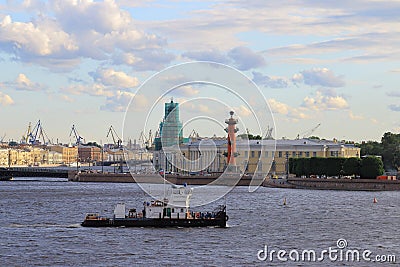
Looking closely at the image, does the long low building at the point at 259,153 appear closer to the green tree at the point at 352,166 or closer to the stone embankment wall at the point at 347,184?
the stone embankment wall at the point at 347,184

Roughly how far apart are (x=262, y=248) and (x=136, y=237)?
5.68 metres

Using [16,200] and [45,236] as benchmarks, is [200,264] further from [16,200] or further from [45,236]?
A: [16,200]

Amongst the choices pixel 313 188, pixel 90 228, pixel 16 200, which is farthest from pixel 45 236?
pixel 313 188

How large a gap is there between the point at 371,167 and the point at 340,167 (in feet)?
14.6

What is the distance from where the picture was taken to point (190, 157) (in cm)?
12306

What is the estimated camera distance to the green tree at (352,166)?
94.7m

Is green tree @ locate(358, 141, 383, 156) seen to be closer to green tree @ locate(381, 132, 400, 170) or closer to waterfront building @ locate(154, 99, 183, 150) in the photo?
green tree @ locate(381, 132, 400, 170)

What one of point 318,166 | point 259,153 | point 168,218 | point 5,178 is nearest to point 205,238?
point 168,218

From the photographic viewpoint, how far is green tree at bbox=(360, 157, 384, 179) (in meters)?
Result: 93.0

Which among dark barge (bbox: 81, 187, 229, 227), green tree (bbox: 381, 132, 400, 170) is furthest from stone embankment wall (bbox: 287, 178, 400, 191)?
dark barge (bbox: 81, 187, 229, 227)

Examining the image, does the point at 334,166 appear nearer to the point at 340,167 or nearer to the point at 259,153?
the point at 340,167

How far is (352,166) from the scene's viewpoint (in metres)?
95.2

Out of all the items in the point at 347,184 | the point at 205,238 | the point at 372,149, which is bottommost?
the point at 205,238

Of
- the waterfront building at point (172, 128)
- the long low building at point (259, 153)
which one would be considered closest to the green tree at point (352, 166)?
the waterfront building at point (172, 128)
